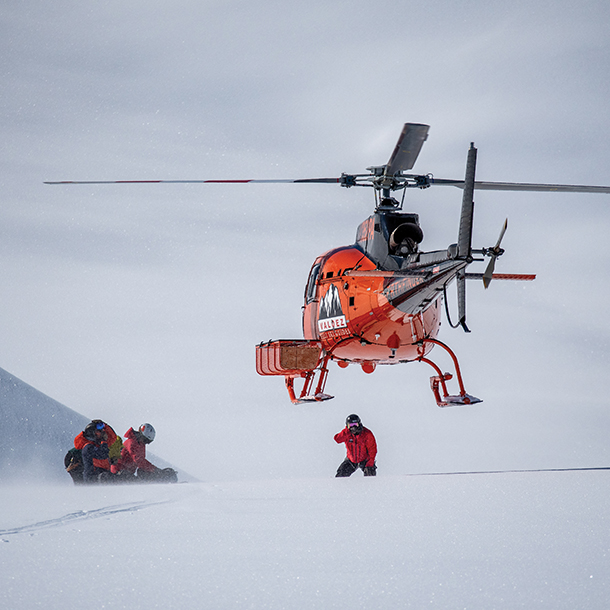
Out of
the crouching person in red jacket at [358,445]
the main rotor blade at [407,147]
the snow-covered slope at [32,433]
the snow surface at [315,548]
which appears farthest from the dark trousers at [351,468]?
the snow-covered slope at [32,433]

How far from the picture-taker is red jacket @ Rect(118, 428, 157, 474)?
44.9 ft

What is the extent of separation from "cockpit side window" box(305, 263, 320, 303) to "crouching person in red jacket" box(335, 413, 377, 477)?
2.60 m

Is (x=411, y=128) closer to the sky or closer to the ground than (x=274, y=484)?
closer to the sky

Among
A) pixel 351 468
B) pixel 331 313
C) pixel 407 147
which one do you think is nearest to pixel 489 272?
pixel 407 147

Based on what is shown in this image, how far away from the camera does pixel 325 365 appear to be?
12148 millimetres

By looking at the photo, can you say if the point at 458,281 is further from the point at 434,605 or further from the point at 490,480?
the point at 434,605

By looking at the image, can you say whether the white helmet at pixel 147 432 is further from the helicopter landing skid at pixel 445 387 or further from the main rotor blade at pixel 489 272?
the main rotor blade at pixel 489 272

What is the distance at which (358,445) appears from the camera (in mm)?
13477

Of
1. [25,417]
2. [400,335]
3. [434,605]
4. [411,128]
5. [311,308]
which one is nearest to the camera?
[434,605]

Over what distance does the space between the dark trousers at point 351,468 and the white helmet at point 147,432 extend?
155 inches

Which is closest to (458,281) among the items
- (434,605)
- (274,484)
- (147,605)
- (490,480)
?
(490,480)

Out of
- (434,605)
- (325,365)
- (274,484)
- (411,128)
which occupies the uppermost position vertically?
(411,128)

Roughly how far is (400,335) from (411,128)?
377cm

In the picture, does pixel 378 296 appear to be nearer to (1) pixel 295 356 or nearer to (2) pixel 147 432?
(1) pixel 295 356
